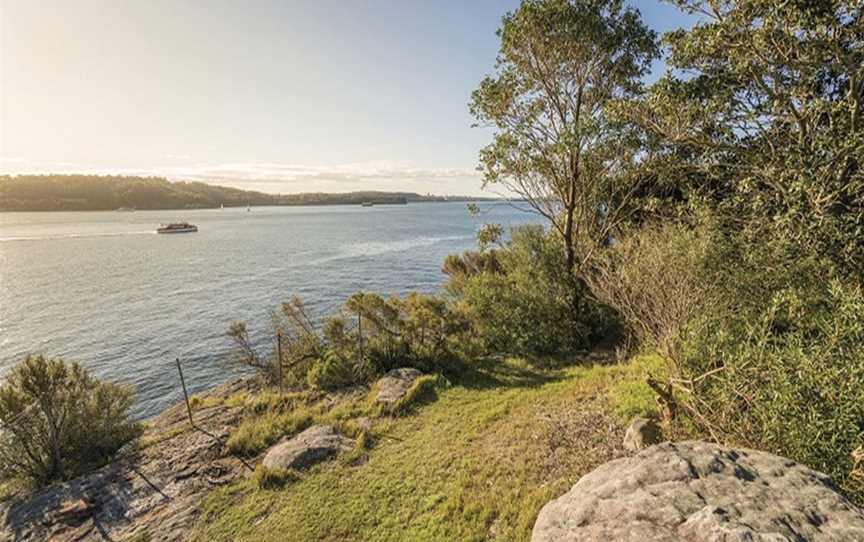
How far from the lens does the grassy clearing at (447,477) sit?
633 cm

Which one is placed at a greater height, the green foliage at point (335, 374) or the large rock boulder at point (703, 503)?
the large rock boulder at point (703, 503)

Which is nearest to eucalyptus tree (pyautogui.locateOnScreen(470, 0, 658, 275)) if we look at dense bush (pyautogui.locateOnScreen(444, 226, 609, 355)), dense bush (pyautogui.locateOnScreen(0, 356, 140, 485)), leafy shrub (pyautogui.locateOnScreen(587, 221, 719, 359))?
dense bush (pyautogui.locateOnScreen(444, 226, 609, 355))

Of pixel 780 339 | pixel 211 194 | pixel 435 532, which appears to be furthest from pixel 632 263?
pixel 211 194

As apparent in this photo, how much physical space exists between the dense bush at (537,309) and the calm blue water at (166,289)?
322cm

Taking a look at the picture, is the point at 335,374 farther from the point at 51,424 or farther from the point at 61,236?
the point at 61,236

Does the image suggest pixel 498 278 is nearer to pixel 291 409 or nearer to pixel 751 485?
pixel 291 409

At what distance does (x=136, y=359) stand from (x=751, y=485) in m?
25.7

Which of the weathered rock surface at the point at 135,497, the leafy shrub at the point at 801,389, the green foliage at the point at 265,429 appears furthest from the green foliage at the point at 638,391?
the weathered rock surface at the point at 135,497

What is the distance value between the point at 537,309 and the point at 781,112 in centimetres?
953

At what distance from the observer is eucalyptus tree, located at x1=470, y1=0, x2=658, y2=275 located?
473 inches

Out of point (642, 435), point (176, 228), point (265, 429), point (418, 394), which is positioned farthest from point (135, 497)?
point (176, 228)

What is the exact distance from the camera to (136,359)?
20.1 meters

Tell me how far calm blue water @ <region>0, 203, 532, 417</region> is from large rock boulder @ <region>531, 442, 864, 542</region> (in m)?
13.4

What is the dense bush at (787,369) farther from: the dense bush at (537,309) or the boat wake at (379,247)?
the boat wake at (379,247)
